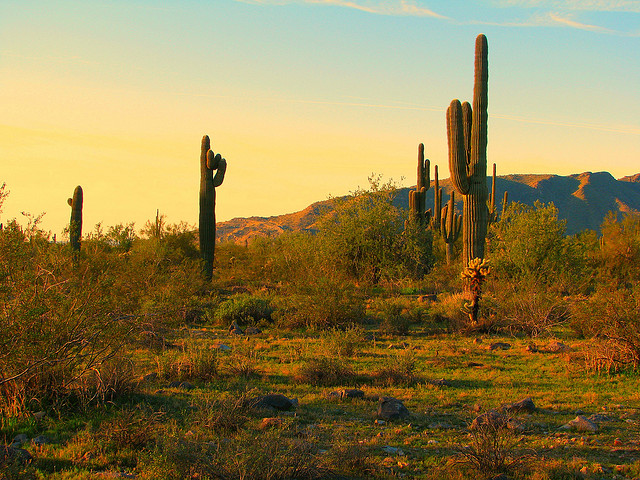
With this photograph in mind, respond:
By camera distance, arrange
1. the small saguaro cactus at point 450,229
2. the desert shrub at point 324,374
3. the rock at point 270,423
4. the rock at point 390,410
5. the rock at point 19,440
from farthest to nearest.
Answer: the small saguaro cactus at point 450,229 → the desert shrub at point 324,374 → the rock at point 390,410 → the rock at point 270,423 → the rock at point 19,440

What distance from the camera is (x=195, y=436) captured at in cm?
581

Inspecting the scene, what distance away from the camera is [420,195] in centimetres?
2748

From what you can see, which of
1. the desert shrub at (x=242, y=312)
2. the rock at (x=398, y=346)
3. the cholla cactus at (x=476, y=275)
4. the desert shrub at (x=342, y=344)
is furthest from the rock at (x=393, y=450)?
the desert shrub at (x=242, y=312)

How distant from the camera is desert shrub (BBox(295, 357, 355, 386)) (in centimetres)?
882

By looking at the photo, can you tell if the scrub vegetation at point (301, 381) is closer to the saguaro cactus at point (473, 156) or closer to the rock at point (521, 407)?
the rock at point (521, 407)

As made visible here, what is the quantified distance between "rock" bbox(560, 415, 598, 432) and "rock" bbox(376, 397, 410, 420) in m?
1.92

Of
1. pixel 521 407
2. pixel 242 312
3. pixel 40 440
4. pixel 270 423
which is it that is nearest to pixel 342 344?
pixel 521 407

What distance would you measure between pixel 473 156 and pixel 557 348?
9674 mm

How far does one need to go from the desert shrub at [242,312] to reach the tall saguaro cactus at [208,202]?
8579 mm

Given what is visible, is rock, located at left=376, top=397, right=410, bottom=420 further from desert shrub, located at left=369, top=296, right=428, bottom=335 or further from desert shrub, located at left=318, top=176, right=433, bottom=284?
desert shrub, located at left=318, top=176, right=433, bottom=284

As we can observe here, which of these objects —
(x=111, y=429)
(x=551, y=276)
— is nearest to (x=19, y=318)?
(x=111, y=429)

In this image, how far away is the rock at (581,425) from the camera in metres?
6.21

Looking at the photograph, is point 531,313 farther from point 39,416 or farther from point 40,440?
point 40,440

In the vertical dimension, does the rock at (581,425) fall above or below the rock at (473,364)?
above
